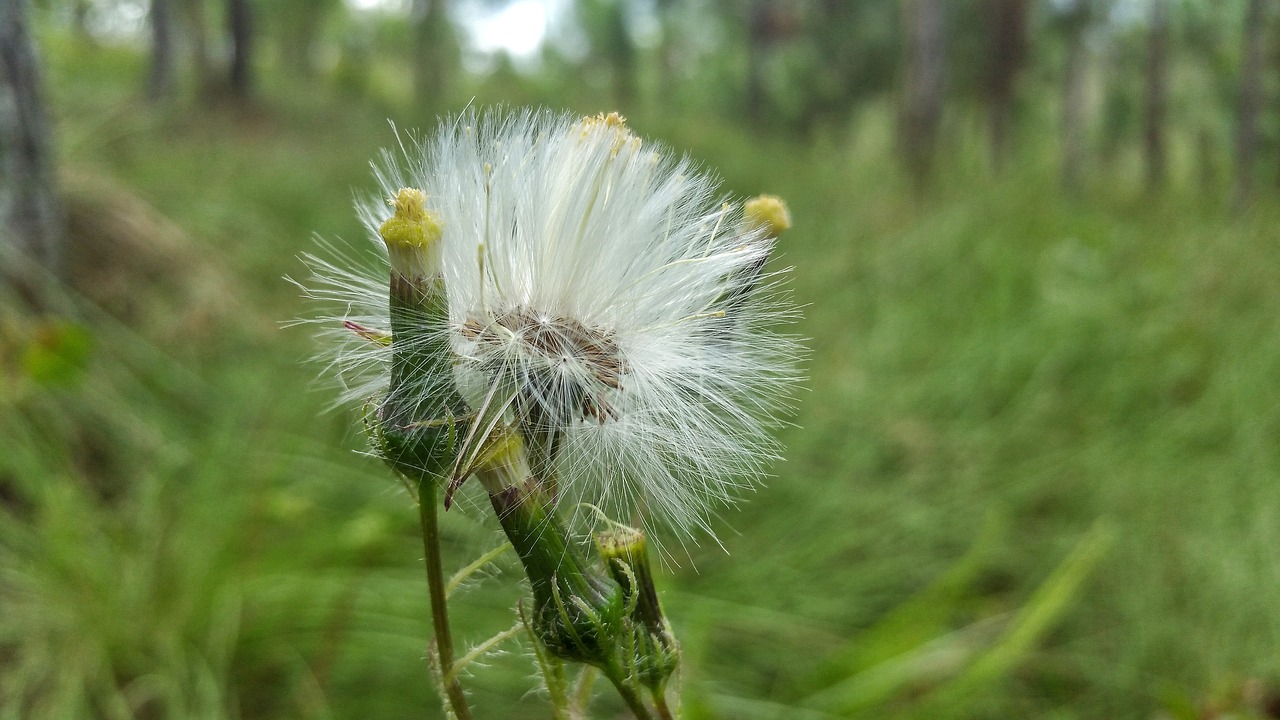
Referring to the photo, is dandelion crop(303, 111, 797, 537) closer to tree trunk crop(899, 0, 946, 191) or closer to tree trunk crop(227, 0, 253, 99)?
tree trunk crop(899, 0, 946, 191)

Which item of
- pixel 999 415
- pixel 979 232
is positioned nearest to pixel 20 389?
pixel 999 415

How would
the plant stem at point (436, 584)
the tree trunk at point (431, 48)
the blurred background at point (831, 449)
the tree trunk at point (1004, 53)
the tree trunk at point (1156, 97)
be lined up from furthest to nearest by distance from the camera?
the tree trunk at point (431, 48) → the tree trunk at point (1004, 53) → the tree trunk at point (1156, 97) → the blurred background at point (831, 449) → the plant stem at point (436, 584)

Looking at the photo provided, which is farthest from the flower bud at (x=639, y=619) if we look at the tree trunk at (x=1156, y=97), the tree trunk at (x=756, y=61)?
the tree trunk at (x=756, y=61)

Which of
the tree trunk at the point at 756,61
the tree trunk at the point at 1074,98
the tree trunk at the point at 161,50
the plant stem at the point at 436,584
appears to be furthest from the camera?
the tree trunk at the point at 756,61

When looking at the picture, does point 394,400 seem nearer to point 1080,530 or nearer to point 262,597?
point 262,597

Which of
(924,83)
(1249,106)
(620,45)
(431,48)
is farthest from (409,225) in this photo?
(620,45)

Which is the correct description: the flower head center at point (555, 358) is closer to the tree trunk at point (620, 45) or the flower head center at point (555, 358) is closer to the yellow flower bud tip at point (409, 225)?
the yellow flower bud tip at point (409, 225)
